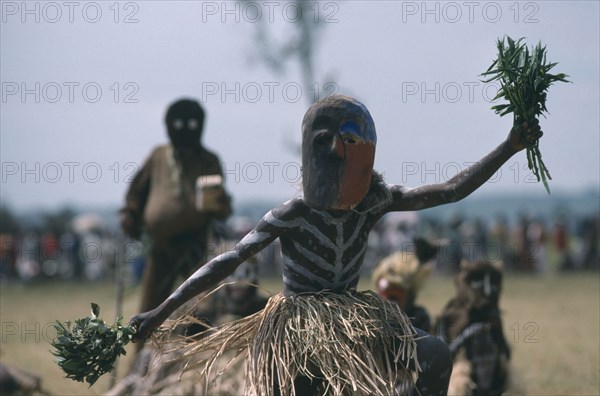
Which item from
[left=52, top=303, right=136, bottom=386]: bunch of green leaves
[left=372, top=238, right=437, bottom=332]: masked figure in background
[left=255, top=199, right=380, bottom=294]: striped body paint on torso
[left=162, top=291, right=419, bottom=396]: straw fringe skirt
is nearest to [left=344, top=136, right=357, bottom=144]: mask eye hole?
[left=255, top=199, right=380, bottom=294]: striped body paint on torso

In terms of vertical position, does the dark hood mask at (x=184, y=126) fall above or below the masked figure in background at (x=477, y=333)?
above

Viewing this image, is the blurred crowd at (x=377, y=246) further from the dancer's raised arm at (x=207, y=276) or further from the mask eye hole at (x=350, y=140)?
the mask eye hole at (x=350, y=140)

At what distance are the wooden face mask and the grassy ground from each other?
1618mm

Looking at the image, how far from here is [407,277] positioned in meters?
7.95

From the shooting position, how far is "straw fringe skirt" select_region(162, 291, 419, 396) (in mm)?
5078

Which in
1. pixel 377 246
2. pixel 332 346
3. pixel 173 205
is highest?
pixel 173 205

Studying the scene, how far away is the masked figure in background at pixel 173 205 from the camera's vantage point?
30.7 ft

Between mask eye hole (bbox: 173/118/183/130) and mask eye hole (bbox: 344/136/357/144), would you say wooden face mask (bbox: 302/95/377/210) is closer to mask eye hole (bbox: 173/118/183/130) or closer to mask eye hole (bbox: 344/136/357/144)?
mask eye hole (bbox: 344/136/357/144)

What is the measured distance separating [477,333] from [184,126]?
3401mm

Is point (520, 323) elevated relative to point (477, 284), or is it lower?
lower

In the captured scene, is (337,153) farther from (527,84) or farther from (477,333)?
(477,333)

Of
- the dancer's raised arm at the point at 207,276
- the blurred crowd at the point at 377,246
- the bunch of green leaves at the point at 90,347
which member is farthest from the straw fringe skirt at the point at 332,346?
the blurred crowd at the point at 377,246

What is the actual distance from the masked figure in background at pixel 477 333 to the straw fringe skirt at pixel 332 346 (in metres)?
2.45

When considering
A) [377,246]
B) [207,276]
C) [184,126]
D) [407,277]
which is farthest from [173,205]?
[377,246]
